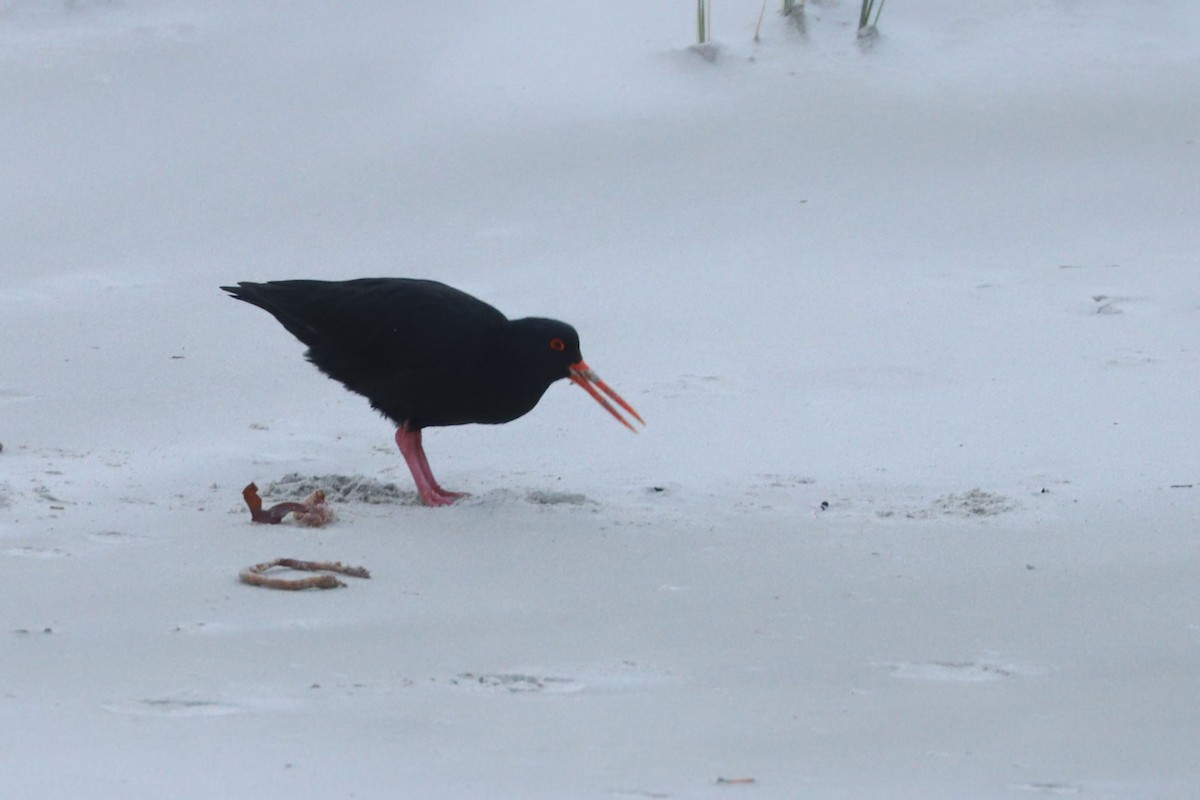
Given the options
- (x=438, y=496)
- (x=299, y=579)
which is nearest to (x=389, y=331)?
A: (x=438, y=496)

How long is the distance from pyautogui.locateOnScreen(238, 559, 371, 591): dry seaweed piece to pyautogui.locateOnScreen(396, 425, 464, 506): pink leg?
0.99m

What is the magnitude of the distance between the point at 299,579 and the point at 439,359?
1.41 meters

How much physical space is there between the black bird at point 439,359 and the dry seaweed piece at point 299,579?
104 centimetres

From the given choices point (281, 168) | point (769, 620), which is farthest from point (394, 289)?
point (281, 168)

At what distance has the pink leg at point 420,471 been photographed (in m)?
5.07

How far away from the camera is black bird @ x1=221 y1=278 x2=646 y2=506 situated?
5.17 meters

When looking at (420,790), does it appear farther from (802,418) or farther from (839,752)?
(802,418)

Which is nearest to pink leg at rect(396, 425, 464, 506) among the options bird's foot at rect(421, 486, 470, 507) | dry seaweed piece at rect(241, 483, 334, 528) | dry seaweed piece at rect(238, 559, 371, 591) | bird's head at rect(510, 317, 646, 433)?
bird's foot at rect(421, 486, 470, 507)

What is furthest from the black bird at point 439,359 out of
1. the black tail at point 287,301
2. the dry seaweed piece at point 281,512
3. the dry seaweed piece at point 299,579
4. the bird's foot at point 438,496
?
the dry seaweed piece at point 299,579

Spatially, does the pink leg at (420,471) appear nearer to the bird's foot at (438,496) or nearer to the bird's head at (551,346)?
the bird's foot at (438,496)

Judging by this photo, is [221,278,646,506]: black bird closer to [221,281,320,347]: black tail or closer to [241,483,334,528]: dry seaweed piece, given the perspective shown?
[221,281,320,347]: black tail

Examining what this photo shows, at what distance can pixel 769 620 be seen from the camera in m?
3.85

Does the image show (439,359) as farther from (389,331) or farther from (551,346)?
(551,346)

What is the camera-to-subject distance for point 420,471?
17.0 ft
